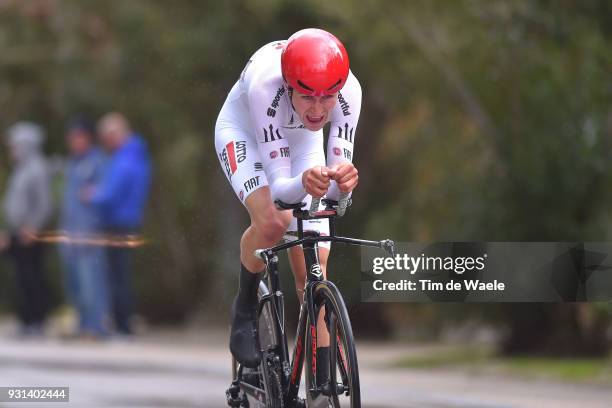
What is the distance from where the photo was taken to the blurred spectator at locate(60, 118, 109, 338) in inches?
598

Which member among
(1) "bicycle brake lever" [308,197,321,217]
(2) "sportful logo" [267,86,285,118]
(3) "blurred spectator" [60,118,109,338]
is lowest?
(1) "bicycle brake lever" [308,197,321,217]

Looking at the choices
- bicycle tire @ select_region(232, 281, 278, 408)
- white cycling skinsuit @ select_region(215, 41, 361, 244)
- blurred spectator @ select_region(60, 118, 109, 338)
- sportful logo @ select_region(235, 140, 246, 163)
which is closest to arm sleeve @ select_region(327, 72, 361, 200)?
white cycling skinsuit @ select_region(215, 41, 361, 244)

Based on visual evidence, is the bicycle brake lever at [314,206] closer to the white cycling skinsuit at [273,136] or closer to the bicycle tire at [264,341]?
the white cycling skinsuit at [273,136]

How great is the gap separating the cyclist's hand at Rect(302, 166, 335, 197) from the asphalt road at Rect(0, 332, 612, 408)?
3.28 metres

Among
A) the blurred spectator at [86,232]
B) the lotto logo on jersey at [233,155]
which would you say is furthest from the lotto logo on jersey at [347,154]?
the blurred spectator at [86,232]

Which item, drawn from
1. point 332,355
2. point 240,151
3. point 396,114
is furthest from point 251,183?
point 396,114

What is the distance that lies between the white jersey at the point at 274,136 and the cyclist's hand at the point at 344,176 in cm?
21

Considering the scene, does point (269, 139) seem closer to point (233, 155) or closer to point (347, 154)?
point (347, 154)

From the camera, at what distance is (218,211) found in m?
16.4

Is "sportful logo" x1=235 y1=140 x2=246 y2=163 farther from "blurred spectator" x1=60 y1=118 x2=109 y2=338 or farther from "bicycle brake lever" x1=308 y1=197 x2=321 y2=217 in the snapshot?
"blurred spectator" x1=60 y1=118 x2=109 y2=338

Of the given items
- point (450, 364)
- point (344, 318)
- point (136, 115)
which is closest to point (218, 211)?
point (136, 115)

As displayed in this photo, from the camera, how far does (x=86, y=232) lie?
15.5m

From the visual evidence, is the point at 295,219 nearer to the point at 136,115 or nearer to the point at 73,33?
the point at 136,115

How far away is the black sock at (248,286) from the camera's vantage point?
755cm
